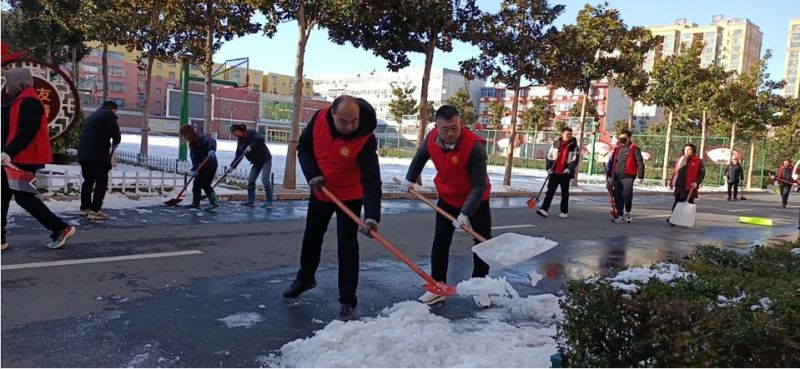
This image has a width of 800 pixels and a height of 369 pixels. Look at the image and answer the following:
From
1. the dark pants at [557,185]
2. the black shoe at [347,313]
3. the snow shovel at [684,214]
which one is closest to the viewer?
the black shoe at [347,313]

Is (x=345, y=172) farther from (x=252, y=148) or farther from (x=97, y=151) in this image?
(x=252, y=148)

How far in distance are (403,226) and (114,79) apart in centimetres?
8924

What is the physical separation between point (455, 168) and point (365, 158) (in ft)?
3.28

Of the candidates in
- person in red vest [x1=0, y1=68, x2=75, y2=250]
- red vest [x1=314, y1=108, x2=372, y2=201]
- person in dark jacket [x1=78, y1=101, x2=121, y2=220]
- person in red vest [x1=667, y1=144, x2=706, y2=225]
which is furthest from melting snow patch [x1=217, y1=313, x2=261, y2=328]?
person in red vest [x1=667, y1=144, x2=706, y2=225]

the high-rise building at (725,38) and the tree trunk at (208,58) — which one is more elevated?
the high-rise building at (725,38)

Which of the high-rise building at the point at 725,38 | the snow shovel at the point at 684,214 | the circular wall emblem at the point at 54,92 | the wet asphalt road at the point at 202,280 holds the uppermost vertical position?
the high-rise building at the point at 725,38

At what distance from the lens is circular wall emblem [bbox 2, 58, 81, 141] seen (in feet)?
34.5

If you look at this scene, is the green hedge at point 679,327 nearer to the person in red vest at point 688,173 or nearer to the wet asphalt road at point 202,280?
the wet asphalt road at point 202,280

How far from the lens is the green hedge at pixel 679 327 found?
2504 millimetres

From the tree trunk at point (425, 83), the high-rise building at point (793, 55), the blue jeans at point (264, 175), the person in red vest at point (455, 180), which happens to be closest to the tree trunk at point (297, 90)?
the blue jeans at point (264, 175)

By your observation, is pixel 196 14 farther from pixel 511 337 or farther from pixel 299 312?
pixel 511 337

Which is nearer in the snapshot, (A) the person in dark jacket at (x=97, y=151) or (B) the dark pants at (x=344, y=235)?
(B) the dark pants at (x=344, y=235)

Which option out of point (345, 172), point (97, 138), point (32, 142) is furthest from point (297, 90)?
point (345, 172)

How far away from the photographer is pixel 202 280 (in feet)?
17.5
